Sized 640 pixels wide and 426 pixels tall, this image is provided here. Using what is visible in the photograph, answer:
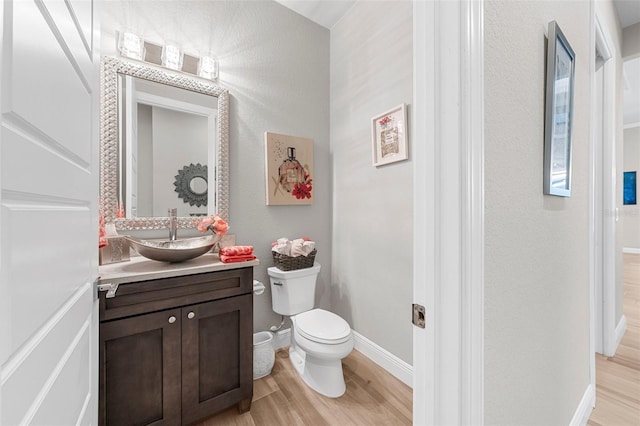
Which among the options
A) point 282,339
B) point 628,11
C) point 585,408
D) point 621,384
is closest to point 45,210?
point 282,339

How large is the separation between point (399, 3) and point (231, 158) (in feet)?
5.14

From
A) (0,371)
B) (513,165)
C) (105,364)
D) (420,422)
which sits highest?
(513,165)

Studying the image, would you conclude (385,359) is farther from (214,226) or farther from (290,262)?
(214,226)

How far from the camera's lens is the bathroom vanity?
3.75 feet

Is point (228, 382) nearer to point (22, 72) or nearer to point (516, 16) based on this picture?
point (22, 72)

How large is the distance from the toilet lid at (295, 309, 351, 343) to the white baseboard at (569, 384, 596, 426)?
1.13m

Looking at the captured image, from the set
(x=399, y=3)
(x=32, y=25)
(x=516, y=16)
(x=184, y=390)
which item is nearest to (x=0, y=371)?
(x=32, y=25)

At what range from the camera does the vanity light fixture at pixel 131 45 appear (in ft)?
5.17

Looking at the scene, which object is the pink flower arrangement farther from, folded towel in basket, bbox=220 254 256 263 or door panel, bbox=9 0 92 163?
door panel, bbox=9 0 92 163

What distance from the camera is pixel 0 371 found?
375 millimetres

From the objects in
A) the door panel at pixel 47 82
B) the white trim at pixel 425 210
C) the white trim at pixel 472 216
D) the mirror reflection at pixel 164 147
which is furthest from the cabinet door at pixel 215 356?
the white trim at pixel 472 216

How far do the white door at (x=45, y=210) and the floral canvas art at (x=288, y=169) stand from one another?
4.34 ft

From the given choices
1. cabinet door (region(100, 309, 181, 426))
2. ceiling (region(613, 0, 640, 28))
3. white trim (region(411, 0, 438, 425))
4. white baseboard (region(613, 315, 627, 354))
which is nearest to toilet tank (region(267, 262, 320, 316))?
cabinet door (region(100, 309, 181, 426))

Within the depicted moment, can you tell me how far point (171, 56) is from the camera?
1727 mm
